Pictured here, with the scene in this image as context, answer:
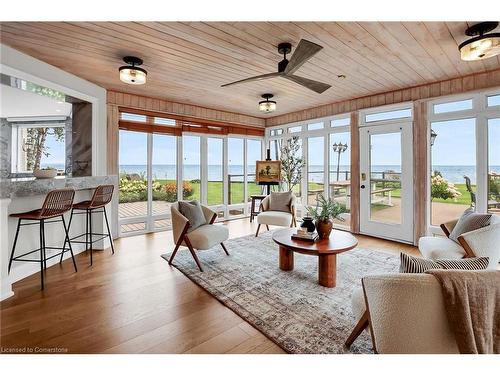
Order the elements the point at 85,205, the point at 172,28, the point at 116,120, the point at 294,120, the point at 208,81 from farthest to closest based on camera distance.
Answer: the point at 294,120
the point at 116,120
the point at 208,81
the point at 85,205
the point at 172,28

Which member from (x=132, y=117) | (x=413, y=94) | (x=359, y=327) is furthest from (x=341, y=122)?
(x=359, y=327)

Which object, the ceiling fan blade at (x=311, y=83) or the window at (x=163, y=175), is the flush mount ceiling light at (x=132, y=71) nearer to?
the ceiling fan blade at (x=311, y=83)

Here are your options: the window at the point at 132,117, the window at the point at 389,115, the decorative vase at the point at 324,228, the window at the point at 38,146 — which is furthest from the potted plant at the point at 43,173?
the window at the point at 389,115

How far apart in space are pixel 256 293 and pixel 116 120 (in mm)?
3882

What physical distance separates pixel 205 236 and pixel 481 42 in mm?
3553

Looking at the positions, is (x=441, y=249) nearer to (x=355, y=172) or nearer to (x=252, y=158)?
(x=355, y=172)

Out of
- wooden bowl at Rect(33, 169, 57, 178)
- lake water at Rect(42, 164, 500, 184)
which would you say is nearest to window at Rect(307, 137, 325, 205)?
lake water at Rect(42, 164, 500, 184)

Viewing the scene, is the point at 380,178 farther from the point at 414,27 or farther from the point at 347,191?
the point at 414,27

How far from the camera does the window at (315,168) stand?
5.83 meters

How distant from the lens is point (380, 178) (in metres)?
4.75

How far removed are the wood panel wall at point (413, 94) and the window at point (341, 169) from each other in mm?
572

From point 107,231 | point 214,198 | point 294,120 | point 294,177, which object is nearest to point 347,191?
point 294,177
